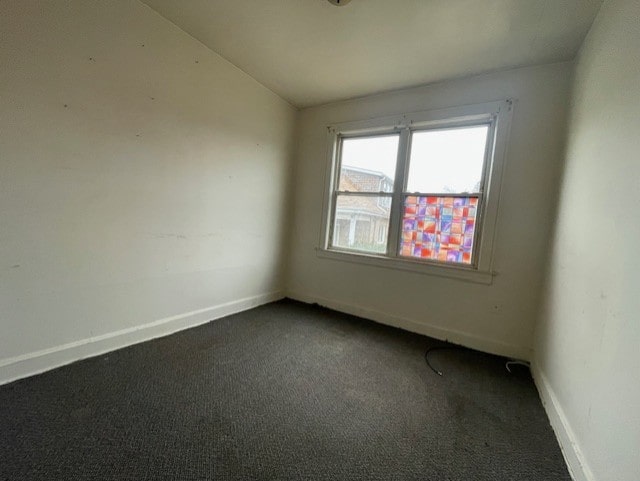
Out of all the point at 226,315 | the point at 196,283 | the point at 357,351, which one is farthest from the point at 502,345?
the point at 196,283

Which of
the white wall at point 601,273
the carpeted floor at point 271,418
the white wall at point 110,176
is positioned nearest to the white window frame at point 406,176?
the white wall at point 601,273

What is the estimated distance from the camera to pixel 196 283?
8.23 feet

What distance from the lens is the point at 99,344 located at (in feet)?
6.22

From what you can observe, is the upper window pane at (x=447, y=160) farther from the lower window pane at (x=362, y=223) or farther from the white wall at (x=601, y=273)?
the white wall at (x=601, y=273)

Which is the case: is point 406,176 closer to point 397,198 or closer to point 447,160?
point 397,198

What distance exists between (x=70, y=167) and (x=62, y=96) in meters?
0.42

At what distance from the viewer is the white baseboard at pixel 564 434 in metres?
1.15

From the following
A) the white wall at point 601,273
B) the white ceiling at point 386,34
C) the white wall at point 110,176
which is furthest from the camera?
the white ceiling at point 386,34

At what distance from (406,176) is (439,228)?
64 cm

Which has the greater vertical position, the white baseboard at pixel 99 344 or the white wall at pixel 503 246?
the white wall at pixel 503 246

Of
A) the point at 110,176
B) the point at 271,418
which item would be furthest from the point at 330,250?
the point at 110,176

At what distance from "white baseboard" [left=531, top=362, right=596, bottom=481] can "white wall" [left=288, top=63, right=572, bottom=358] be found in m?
0.58

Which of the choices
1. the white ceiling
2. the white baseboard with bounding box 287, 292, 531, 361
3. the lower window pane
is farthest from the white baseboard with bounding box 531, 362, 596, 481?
the white ceiling

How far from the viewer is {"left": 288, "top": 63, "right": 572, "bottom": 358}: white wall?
215 centimetres
